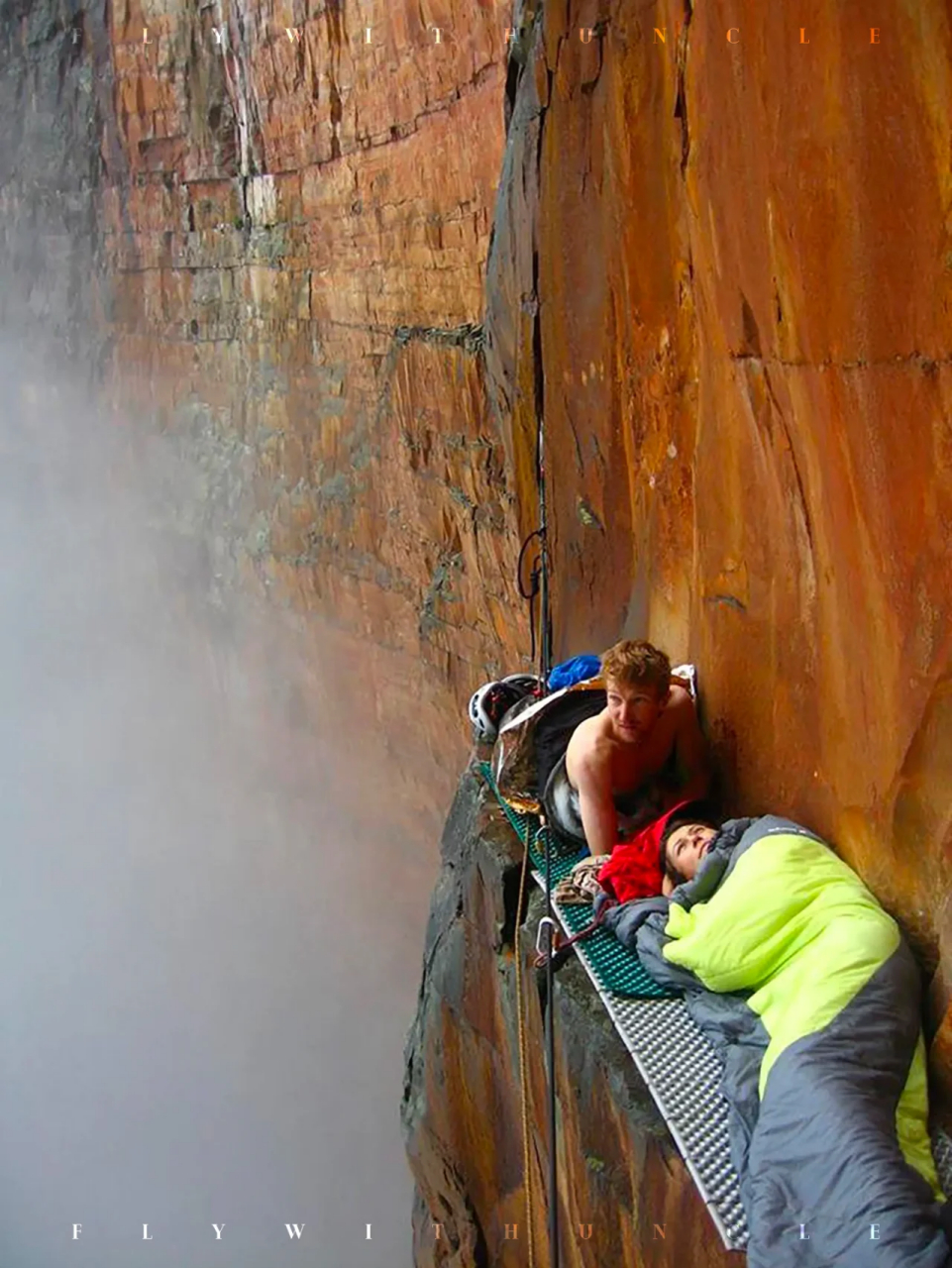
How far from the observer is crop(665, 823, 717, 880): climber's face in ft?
9.55

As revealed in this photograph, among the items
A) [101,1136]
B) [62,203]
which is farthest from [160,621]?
[101,1136]

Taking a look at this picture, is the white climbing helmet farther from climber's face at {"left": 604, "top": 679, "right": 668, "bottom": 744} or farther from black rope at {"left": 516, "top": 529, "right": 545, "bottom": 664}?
climber's face at {"left": 604, "top": 679, "right": 668, "bottom": 744}

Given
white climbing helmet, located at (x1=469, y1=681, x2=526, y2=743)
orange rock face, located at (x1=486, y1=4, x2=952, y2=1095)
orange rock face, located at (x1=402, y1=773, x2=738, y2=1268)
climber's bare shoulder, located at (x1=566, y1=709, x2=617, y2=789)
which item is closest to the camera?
orange rock face, located at (x1=486, y1=4, x2=952, y2=1095)

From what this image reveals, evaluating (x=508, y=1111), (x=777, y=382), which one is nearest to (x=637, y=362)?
(x=777, y=382)

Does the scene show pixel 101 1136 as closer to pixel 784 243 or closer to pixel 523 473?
pixel 523 473

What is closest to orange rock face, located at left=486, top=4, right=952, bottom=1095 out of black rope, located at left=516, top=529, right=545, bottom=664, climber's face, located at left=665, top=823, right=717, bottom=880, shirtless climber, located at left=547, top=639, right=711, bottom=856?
shirtless climber, located at left=547, top=639, right=711, bottom=856

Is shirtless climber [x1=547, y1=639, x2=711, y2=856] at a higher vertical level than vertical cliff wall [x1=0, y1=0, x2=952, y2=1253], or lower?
lower

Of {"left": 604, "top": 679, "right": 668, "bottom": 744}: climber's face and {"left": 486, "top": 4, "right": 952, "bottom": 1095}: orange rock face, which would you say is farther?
{"left": 604, "top": 679, "right": 668, "bottom": 744}: climber's face

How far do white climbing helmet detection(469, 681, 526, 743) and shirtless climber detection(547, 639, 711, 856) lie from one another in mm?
865

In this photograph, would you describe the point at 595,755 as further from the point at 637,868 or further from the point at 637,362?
the point at 637,362

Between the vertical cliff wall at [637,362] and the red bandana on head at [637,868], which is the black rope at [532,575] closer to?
the vertical cliff wall at [637,362]

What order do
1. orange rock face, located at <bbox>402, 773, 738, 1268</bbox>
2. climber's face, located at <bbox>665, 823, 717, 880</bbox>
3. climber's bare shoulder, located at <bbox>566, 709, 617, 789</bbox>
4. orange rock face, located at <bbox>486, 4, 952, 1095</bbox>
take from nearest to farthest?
orange rock face, located at <bbox>486, 4, 952, 1095</bbox> < orange rock face, located at <bbox>402, 773, 738, 1268</bbox> < climber's face, located at <bbox>665, 823, 717, 880</bbox> < climber's bare shoulder, located at <bbox>566, 709, 617, 789</bbox>

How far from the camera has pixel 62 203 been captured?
1602 cm

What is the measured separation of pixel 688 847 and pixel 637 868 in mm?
208
